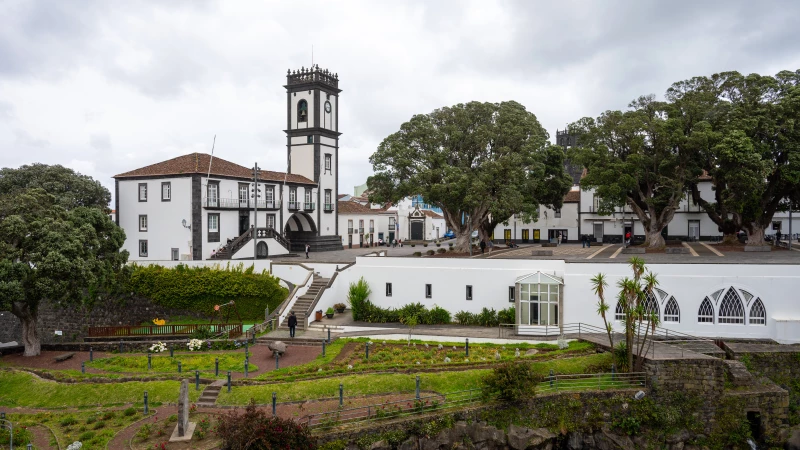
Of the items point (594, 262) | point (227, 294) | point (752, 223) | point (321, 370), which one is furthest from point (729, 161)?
point (227, 294)

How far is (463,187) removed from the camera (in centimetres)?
3516

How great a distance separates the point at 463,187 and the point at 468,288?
7342 millimetres

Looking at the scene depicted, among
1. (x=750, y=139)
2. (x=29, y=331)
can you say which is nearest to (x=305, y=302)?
(x=29, y=331)

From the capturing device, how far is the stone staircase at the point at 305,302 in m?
30.0

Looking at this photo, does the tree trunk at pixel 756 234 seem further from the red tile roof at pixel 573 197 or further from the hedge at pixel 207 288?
the hedge at pixel 207 288

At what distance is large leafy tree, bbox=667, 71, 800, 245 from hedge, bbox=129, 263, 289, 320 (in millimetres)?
26539

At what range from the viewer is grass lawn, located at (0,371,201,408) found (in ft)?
67.6

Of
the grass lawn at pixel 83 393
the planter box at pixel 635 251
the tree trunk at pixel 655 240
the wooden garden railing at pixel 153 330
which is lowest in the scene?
the grass lawn at pixel 83 393

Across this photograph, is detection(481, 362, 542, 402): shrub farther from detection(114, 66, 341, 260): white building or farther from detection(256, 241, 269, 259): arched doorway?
detection(256, 241, 269, 259): arched doorway

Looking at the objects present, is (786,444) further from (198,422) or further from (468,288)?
(198,422)

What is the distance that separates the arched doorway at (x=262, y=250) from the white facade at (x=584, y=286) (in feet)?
36.4

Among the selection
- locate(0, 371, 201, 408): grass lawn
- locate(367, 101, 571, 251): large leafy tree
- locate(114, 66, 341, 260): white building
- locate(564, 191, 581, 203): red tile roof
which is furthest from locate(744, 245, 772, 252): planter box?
locate(0, 371, 201, 408): grass lawn

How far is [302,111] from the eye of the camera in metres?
51.3

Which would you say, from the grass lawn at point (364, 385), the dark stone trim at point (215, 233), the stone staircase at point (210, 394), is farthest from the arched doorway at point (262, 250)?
the grass lawn at point (364, 385)
